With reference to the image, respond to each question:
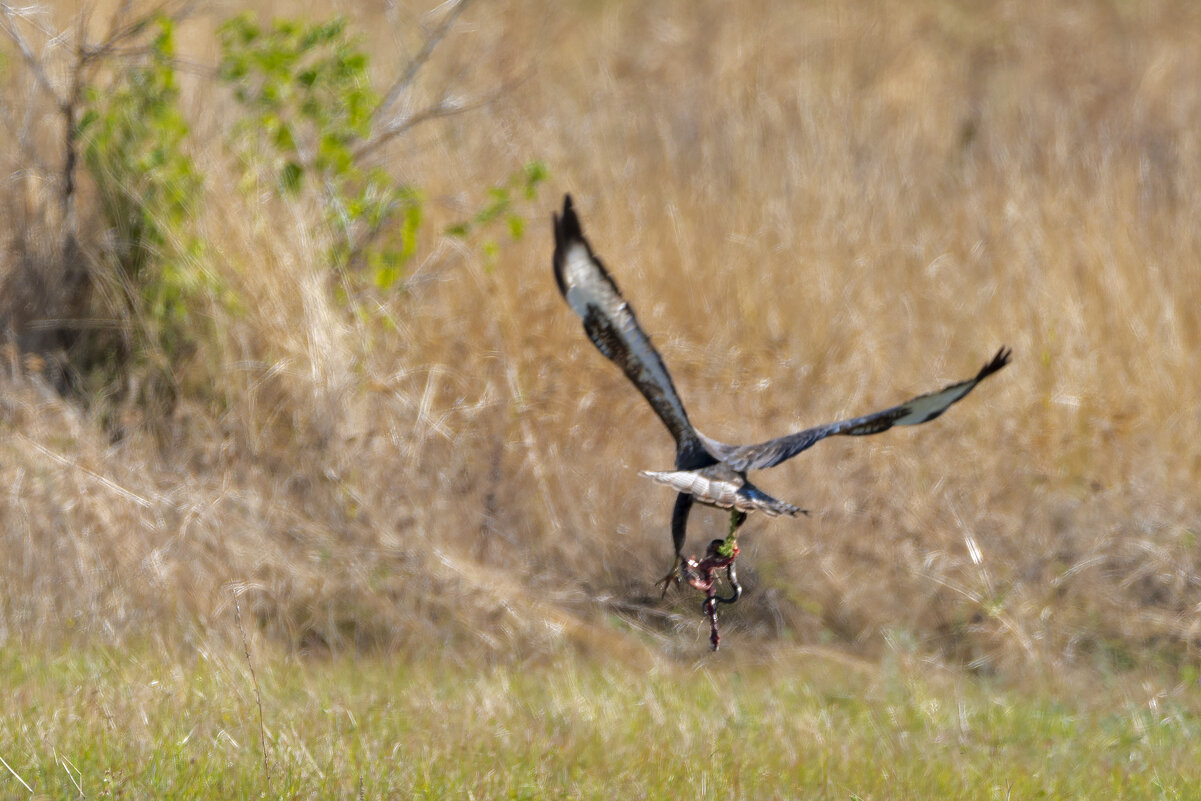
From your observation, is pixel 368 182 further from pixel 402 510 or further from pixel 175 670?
pixel 175 670

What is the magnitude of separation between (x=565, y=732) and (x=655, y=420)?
244cm

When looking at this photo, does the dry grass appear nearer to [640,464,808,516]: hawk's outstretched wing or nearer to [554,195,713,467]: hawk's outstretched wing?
[554,195,713,467]: hawk's outstretched wing

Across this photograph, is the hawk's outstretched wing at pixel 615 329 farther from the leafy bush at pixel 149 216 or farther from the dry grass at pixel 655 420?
the leafy bush at pixel 149 216

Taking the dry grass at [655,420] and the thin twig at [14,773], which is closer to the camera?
the thin twig at [14,773]

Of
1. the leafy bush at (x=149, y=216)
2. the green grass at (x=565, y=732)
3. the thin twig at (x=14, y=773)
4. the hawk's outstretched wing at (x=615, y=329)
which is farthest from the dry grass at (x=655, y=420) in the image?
the hawk's outstretched wing at (x=615, y=329)

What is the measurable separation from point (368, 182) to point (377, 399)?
123 centimetres

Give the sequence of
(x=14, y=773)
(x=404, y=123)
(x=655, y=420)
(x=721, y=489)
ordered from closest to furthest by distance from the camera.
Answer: (x=721, y=489), (x=14, y=773), (x=655, y=420), (x=404, y=123)

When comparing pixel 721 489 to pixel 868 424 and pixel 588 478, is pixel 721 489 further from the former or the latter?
pixel 588 478

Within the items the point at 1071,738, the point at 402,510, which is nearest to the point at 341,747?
the point at 402,510

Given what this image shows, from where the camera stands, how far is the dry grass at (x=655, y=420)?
16.8 feet

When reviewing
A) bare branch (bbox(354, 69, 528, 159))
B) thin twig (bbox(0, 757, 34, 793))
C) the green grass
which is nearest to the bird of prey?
the green grass

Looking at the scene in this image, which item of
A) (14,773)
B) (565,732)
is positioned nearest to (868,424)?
(565,732)

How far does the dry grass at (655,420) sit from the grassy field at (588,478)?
21mm

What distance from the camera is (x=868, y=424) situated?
2.92 metres
